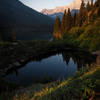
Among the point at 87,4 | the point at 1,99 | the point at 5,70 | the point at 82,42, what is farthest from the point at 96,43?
the point at 87,4

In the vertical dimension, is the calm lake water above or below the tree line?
below

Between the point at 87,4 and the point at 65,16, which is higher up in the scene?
the point at 87,4

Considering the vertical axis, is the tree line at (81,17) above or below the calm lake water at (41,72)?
above

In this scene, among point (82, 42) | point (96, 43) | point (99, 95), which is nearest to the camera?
point (99, 95)

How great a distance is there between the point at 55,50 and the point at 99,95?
31.6 m

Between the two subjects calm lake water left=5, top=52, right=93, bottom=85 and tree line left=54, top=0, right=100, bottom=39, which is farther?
tree line left=54, top=0, right=100, bottom=39

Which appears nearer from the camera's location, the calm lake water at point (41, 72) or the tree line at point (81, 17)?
the calm lake water at point (41, 72)

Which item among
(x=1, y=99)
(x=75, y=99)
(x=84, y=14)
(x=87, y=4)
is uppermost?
(x=87, y=4)

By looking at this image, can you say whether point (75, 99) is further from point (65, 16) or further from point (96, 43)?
point (65, 16)

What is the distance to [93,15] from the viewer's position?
43156mm

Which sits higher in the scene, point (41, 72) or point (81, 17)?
point (81, 17)

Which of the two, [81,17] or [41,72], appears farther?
[81,17]

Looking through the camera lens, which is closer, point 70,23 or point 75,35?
point 75,35

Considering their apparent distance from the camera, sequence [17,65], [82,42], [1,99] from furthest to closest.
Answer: [82,42] → [17,65] → [1,99]
